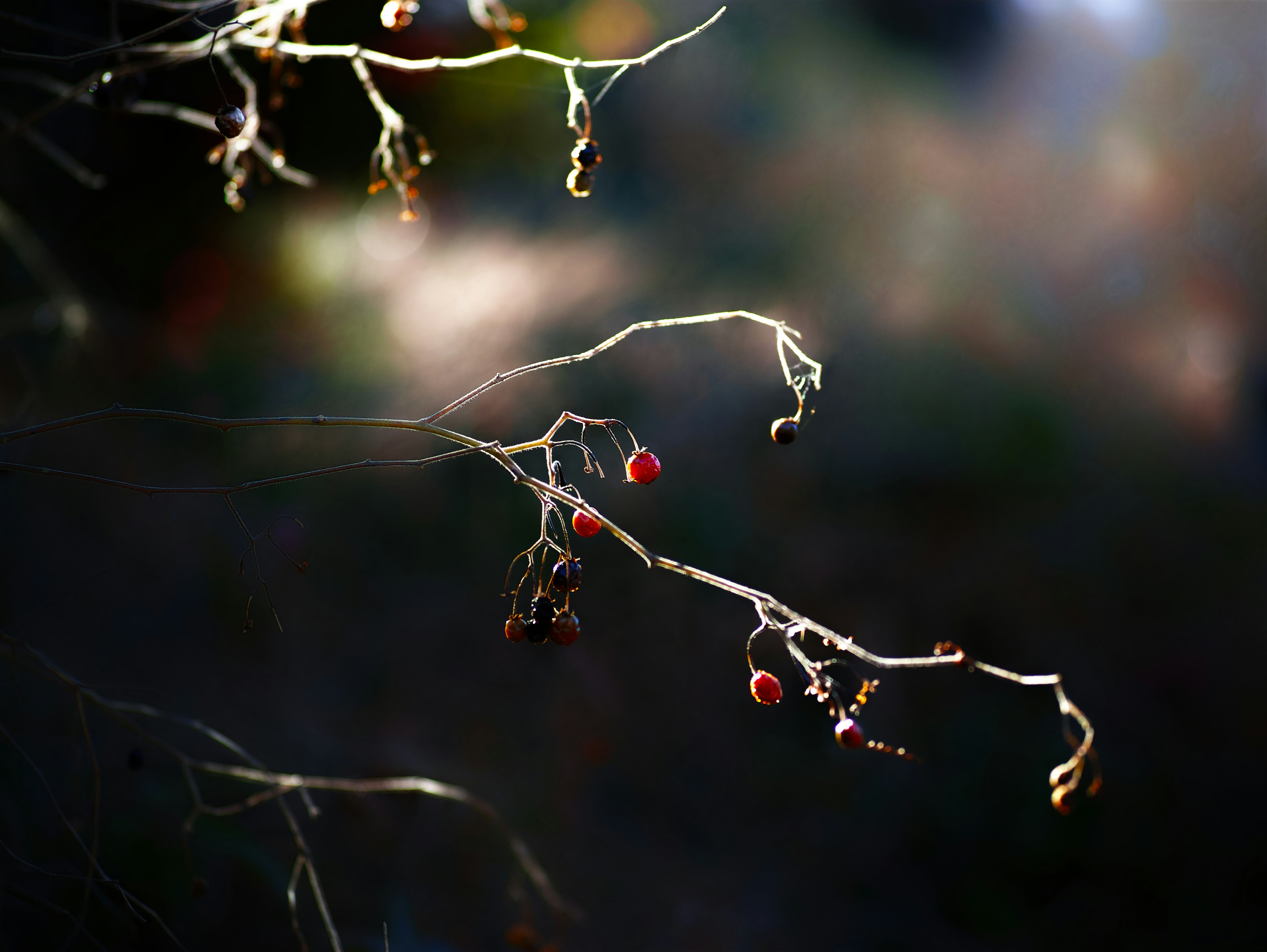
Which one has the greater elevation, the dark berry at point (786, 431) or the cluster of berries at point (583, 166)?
the cluster of berries at point (583, 166)

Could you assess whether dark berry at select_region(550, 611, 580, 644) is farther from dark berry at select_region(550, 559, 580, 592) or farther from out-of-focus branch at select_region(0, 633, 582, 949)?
out-of-focus branch at select_region(0, 633, 582, 949)

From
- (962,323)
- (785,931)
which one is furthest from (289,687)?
(962,323)

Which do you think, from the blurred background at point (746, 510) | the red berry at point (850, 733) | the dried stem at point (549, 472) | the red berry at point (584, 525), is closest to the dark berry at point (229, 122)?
the dried stem at point (549, 472)

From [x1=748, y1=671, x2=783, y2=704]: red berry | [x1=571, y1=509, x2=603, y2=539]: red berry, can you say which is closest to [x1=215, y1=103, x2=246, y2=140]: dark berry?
[x1=571, y1=509, x2=603, y2=539]: red berry

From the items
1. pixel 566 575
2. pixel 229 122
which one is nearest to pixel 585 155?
pixel 229 122

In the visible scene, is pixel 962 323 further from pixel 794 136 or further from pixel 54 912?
pixel 54 912

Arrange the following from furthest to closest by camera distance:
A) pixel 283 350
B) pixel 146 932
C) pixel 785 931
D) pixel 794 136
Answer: pixel 283 350 < pixel 794 136 < pixel 785 931 < pixel 146 932

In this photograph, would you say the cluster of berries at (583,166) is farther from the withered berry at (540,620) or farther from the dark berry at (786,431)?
the withered berry at (540,620)
